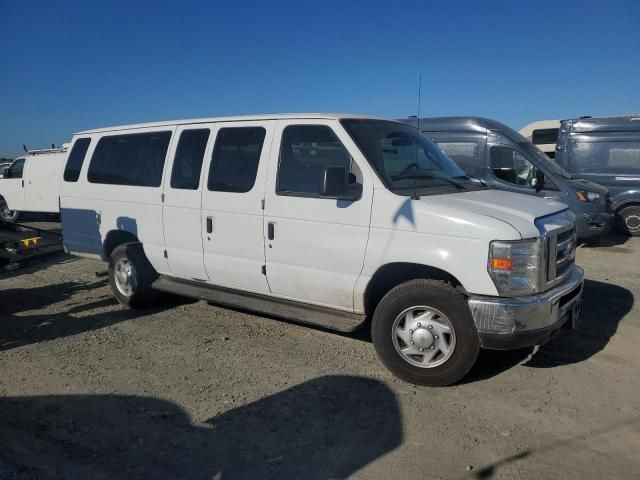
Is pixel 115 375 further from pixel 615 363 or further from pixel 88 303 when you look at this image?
pixel 615 363

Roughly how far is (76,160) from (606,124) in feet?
34.3

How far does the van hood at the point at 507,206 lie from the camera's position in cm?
383

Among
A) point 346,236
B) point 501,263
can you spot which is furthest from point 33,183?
point 501,263

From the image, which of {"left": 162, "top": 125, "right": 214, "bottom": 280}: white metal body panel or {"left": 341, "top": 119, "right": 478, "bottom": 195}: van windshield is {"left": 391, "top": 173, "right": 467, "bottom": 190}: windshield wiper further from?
{"left": 162, "top": 125, "right": 214, "bottom": 280}: white metal body panel

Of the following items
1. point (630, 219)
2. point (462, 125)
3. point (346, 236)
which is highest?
point (462, 125)

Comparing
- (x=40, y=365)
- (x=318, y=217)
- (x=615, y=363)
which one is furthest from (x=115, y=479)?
(x=615, y=363)

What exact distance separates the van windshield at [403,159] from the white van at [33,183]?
11.2m

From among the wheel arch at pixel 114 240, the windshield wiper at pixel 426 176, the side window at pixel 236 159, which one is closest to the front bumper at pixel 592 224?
the windshield wiper at pixel 426 176

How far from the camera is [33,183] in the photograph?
1435cm

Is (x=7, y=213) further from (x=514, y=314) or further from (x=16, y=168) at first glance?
(x=514, y=314)

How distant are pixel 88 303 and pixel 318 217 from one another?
3.66 meters

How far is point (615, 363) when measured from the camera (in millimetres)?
4508

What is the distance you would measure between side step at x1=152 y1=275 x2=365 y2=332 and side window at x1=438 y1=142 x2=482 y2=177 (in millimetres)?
6252

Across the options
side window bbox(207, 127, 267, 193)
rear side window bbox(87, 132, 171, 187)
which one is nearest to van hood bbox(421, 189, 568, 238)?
side window bbox(207, 127, 267, 193)
